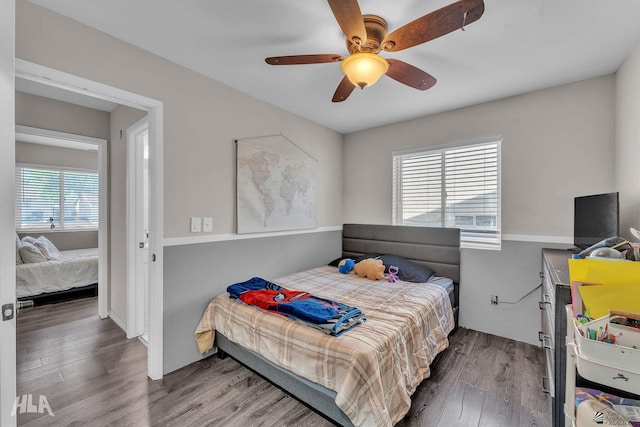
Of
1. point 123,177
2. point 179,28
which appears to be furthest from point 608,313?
point 123,177

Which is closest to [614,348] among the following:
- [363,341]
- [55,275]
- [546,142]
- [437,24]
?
[363,341]

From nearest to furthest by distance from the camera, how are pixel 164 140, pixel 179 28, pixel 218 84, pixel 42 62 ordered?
1. pixel 42 62
2. pixel 179 28
3. pixel 164 140
4. pixel 218 84

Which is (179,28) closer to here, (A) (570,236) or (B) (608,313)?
(B) (608,313)

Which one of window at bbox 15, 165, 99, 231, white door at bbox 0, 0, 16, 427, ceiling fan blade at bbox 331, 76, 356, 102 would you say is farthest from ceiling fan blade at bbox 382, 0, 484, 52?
window at bbox 15, 165, 99, 231

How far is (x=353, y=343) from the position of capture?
5.06 feet

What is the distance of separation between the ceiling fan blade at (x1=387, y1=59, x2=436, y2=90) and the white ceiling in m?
0.28

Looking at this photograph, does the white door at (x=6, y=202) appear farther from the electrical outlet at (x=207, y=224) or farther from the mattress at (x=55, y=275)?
the mattress at (x=55, y=275)

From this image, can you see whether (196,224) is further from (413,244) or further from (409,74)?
(413,244)

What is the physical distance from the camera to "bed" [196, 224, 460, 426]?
1.44m

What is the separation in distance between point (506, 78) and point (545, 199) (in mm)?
1214

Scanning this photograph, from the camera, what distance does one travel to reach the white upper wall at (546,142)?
231 centimetres

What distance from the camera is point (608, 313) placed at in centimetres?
84

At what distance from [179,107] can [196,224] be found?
101 cm

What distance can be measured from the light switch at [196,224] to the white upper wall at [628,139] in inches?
128
